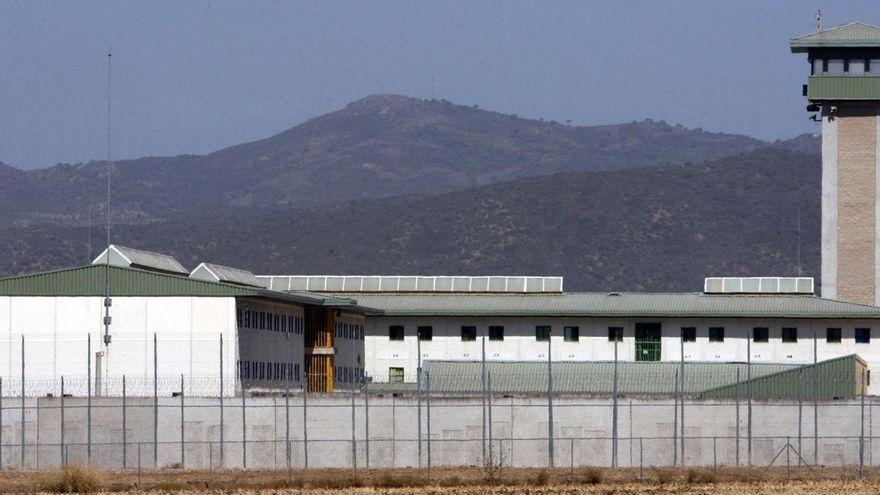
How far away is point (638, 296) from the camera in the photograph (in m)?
110

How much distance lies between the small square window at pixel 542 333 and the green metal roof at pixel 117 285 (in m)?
24.1

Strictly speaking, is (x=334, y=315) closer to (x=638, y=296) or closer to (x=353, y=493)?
(x=638, y=296)

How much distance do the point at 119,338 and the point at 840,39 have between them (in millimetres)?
47959

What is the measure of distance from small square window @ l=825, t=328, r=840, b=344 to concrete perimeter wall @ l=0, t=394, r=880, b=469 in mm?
31671

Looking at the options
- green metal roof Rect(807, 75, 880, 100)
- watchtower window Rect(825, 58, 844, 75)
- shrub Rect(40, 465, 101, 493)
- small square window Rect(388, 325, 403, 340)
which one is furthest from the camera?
watchtower window Rect(825, 58, 844, 75)

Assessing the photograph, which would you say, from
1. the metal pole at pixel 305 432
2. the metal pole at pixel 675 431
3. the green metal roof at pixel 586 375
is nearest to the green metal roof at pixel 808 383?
the green metal roof at pixel 586 375

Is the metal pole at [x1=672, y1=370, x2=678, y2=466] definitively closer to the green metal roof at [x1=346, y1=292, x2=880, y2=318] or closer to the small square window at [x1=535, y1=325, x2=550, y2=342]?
the green metal roof at [x1=346, y1=292, x2=880, y2=318]

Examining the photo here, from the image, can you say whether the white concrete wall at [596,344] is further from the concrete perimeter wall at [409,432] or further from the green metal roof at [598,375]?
the concrete perimeter wall at [409,432]

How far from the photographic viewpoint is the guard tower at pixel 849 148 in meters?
112

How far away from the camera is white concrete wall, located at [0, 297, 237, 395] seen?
8566cm

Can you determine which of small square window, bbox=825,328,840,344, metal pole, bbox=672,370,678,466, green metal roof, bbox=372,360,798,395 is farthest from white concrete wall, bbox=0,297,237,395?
small square window, bbox=825,328,840,344

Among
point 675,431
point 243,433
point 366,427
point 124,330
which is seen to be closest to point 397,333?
point 124,330

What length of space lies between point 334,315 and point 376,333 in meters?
9.30

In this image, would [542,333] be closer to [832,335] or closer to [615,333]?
[615,333]
